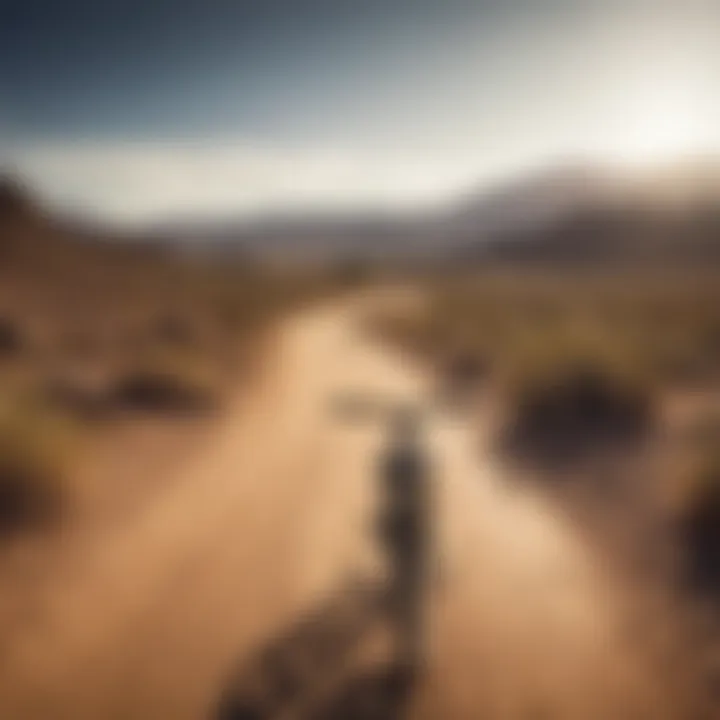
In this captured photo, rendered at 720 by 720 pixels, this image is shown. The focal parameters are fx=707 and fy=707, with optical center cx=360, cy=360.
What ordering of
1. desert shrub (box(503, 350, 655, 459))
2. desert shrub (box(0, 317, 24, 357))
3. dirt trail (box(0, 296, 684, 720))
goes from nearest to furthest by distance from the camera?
dirt trail (box(0, 296, 684, 720)), desert shrub (box(503, 350, 655, 459)), desert shrub (box(0, 317, 24, 357))

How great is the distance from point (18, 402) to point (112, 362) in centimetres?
392

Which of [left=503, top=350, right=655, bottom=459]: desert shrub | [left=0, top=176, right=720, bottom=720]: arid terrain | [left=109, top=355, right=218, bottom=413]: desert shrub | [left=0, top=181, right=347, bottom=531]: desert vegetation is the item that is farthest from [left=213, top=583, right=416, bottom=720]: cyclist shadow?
[left=109, top=355, right=218, bottom=413]: desert shrub

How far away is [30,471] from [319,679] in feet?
11.7

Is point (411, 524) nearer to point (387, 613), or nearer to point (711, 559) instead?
point (387, 613)

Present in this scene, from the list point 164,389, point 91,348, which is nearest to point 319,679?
point 164,389

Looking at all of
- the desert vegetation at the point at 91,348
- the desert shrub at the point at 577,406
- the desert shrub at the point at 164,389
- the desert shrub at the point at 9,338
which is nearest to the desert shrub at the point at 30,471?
the desert vegetation at the point at 91,348

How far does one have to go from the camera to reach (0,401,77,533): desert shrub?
587 cm

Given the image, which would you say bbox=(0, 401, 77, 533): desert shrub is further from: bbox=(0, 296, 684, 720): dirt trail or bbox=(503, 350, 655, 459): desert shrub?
bbox=(503, 350, 655, 459): desert shrub

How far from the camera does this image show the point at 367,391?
428 inches

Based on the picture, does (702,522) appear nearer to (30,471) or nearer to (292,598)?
(292,598)

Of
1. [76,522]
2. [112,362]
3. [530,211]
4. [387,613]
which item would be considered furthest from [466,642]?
[530,211]

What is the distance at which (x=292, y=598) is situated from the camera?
4.72 m

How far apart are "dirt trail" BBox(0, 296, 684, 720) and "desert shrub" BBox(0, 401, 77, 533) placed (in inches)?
30.9

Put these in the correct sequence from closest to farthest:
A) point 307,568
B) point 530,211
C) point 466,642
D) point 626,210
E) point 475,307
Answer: point 466,642 → point 307,568 → point 475,307 → point 626,210 → point 530,211
